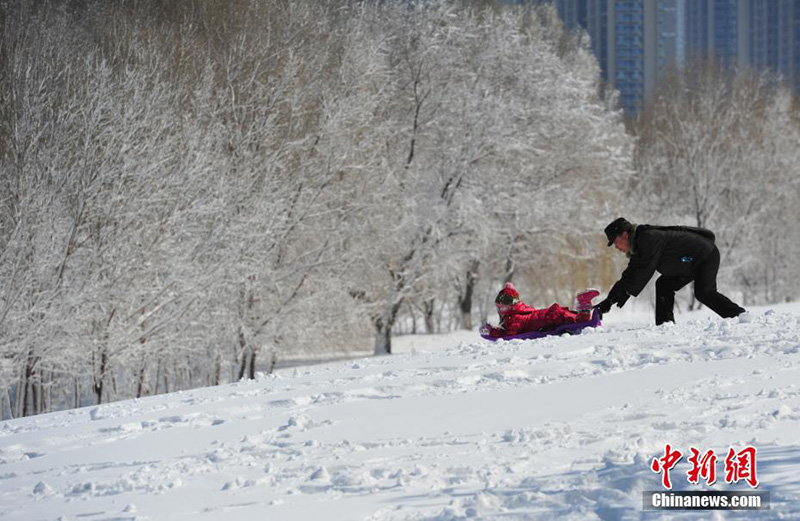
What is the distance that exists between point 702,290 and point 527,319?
75.6 inches

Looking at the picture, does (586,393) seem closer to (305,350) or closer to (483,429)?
(483,429)

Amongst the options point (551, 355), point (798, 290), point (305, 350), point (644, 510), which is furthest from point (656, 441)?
point (798, 290)

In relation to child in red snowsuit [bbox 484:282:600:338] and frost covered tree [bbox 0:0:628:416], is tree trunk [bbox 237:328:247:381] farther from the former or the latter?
child in red snowsuit [bbox 484:282:600:338]

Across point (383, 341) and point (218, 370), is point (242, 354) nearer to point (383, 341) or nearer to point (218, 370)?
point (218, 370)

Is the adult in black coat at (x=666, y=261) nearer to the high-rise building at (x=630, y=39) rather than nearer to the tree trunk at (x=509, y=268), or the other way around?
the tree trunk at (x=509, y=268)

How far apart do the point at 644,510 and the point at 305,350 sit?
16.7m

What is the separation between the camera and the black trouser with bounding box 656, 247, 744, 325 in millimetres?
8766

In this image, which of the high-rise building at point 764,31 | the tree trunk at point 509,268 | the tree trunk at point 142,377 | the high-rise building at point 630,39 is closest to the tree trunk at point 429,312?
the tree trunk at point 509,268

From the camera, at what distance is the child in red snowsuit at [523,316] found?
980 centimetres

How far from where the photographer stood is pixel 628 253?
8367 millimetres

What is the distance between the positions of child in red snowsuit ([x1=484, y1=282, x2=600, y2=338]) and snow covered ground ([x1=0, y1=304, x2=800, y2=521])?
1667 mm

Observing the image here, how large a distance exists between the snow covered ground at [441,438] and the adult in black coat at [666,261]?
0.58m
